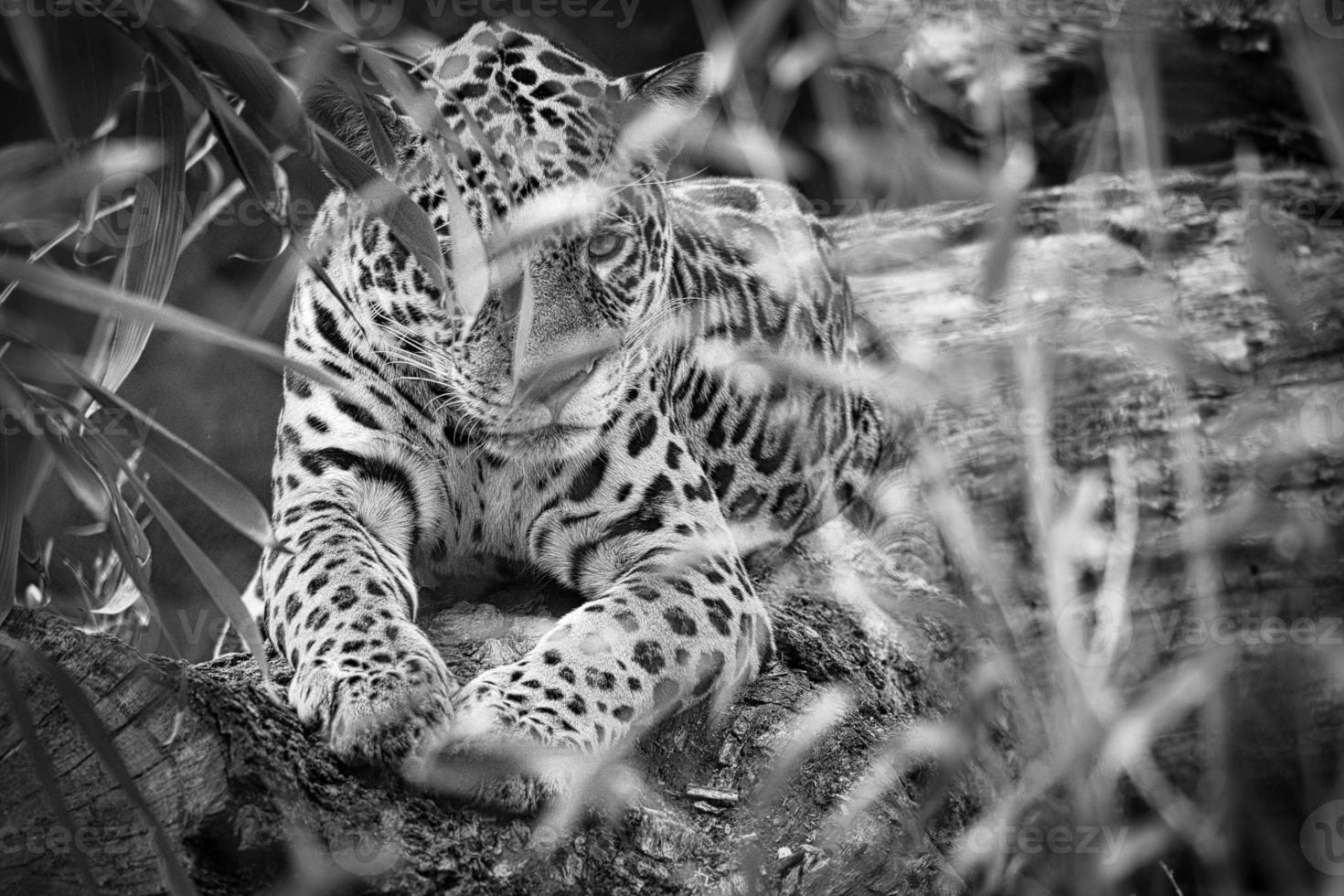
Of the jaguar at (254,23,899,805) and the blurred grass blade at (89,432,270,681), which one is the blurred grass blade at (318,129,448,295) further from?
the blurred grass blade at (89,432,270,681)

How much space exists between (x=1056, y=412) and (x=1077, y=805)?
1873 millimetres

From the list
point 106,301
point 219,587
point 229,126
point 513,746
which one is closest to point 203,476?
point 219,587

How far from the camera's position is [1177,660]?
6227 mm

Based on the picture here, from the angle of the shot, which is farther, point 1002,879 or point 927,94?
point 927,94

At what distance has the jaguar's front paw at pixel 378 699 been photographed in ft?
9.93

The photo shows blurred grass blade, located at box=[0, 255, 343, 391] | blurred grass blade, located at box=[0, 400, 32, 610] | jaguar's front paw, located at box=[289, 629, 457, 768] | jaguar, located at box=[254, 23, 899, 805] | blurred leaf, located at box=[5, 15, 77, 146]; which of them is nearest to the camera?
blurred grass blade, located at box=[0, 255, 343, 391]

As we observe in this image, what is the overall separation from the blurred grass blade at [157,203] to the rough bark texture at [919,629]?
2.52ft

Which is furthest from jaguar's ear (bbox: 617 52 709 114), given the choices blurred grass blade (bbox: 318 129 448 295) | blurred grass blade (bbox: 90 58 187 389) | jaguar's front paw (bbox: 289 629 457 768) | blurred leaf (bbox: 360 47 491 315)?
jaguar's front paw (bbox: 289 629 457 768)

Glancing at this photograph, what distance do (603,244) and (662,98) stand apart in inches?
26.2

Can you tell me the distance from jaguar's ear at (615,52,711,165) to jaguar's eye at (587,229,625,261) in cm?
38

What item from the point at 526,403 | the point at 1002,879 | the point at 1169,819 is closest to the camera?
the point at 526,403

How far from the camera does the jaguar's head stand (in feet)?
12.8

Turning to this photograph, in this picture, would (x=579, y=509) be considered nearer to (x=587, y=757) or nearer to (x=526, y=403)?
(x=526, y=403)

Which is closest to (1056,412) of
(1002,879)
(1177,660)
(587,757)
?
(1177,660)
